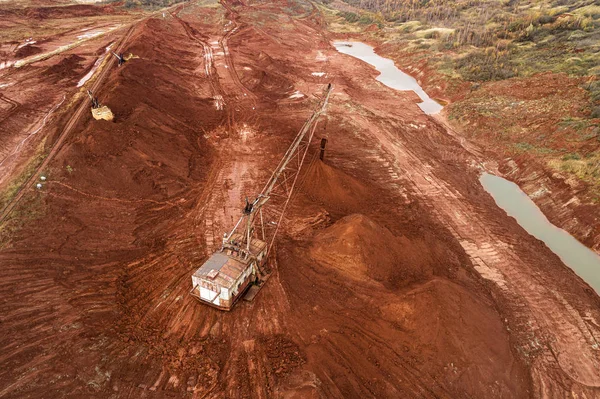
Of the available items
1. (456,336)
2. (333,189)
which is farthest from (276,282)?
(333,189)

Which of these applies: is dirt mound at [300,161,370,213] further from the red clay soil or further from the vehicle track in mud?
the vehicle track in mud

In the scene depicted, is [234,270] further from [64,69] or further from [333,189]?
[64,69]

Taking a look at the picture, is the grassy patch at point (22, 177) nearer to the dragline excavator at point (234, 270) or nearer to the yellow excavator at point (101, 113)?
the yellow excavator at point (101, 113)

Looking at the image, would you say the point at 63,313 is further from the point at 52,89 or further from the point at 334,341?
the point at 52,89

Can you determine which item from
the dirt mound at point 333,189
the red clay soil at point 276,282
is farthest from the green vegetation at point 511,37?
the dirt mound at point 333,189

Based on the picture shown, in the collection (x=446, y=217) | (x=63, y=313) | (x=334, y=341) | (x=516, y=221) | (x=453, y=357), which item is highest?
(x=516, y=221)

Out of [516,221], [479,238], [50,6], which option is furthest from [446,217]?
[50,6]

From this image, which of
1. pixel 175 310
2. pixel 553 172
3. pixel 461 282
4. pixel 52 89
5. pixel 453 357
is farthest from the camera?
pixel 52 89
